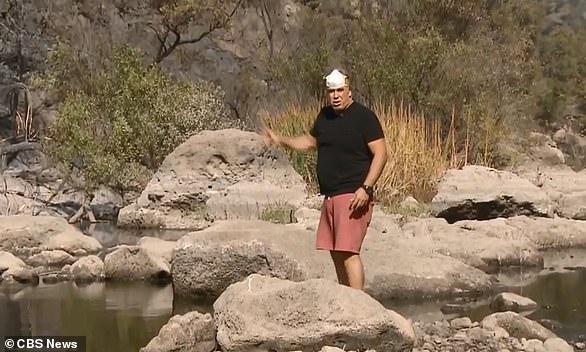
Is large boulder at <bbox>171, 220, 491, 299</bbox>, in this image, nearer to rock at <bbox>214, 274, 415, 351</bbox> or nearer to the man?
the man

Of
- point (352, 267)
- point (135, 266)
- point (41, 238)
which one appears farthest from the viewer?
point (41, 238)

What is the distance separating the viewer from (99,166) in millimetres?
15969

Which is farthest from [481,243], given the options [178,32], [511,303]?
[178,32]

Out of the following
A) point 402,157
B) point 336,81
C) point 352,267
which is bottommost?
point 352,267

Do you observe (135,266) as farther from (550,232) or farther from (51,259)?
(550,232)

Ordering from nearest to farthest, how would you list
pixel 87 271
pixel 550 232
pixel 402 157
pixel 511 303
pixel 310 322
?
pixel 310 322
pixel 511 303
pixel 87 271
pixel 550 232
pixel 402 157

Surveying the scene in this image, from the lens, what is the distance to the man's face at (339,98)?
241 inches

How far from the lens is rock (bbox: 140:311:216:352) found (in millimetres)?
5758

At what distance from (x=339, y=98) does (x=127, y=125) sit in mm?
10813

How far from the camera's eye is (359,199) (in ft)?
19.7

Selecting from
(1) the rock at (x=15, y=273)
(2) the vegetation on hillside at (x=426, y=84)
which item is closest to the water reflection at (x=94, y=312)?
(1) the rock at (x=15, y=273)

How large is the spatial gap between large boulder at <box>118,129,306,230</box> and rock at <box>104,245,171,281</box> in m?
5.08

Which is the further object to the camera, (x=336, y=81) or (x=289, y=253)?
(x=289, y=253)

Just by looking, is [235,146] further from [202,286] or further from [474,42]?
[474,42]
